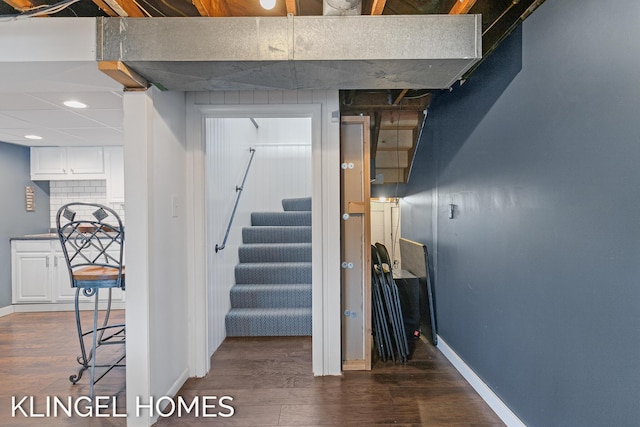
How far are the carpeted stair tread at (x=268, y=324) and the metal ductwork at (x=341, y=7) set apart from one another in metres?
2.44

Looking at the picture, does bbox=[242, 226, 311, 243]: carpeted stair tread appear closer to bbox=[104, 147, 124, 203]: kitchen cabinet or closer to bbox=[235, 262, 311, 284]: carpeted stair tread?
bbox=[235, 262, 311, 284]: carpeted stair tread

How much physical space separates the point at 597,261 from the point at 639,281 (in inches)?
6.4

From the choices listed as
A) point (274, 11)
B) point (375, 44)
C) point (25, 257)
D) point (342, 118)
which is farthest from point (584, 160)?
point (25, 257)

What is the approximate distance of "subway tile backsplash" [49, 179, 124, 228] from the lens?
442 cm

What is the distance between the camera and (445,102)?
106 inches

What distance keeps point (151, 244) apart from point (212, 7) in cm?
129

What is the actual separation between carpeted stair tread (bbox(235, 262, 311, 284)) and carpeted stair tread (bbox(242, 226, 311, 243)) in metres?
0.51

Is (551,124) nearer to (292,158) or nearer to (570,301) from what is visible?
(570,301)

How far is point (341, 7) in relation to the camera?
1646mm

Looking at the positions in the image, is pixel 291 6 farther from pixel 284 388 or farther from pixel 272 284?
pixel 272 284

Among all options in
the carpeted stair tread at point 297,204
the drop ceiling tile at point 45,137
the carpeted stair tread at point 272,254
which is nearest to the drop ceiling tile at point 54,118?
the drop ceiling tile at point 45,137

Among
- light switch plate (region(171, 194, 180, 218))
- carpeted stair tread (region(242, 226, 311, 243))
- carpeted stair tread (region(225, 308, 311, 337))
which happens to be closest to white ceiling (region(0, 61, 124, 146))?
light switch plate (region(171, 194, 180, 218))

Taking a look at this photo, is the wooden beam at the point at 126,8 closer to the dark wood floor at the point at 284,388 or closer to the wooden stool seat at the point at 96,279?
the wooden stool seat at the point at 96,279

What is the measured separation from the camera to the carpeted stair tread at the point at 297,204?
15.7 feet
